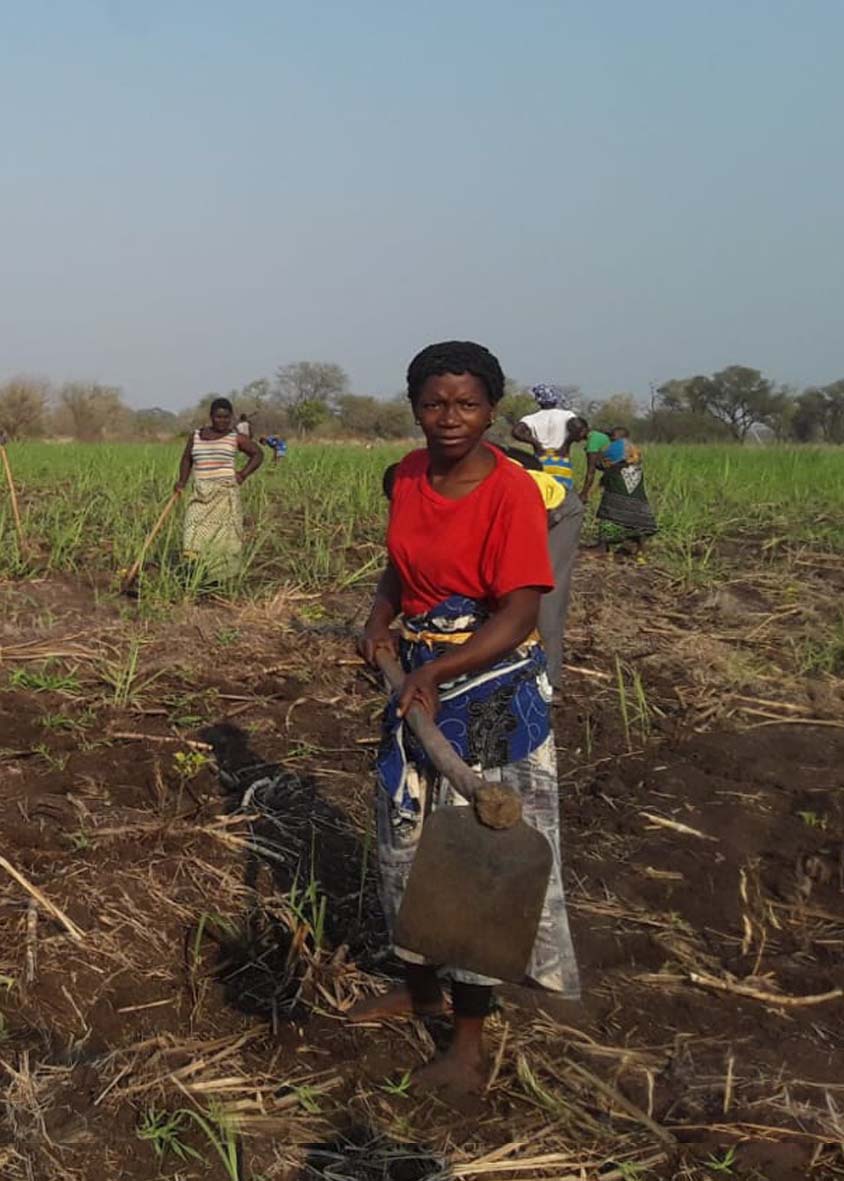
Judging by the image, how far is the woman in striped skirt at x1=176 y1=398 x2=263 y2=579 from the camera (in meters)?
5.91

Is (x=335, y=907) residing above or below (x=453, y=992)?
below

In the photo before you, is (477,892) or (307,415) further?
(307,415)

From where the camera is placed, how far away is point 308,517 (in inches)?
275

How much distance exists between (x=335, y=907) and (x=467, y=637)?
3.54 ft

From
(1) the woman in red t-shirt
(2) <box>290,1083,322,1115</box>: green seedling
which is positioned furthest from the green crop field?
(2) <box>290,1083,322,1115</box>: green seedling

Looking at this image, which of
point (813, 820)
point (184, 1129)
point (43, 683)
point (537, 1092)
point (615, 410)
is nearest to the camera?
point (184, 1129)

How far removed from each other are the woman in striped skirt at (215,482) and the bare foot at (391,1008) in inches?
146

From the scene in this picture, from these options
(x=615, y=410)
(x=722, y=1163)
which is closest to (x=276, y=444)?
(x=722, y=1163)

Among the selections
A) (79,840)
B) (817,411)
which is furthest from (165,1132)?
(817,411)

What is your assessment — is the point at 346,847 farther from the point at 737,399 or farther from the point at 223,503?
the point at 737,399

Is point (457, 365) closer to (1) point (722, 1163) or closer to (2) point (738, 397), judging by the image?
(1) point (722, 1163)

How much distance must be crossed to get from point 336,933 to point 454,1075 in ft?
2.24

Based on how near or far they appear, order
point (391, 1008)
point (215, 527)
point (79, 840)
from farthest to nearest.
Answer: point (215, 527)
point (79, 840)
point (391, 1008)

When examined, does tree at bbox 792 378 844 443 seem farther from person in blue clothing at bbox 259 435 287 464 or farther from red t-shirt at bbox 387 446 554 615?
red t-shirt at bbox 387 446 554 615
